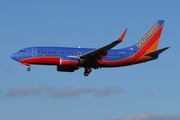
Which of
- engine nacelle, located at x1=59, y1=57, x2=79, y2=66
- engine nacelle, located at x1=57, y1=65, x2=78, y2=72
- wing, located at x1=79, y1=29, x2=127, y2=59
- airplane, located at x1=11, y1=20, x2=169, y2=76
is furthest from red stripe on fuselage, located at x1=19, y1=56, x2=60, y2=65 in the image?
wing, located at x1=79, y1=29, x2=127, y2=59

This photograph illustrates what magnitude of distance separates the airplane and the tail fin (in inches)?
6.3

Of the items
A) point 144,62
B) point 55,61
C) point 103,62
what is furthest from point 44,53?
point 144,62

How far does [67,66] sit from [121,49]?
10.2 m

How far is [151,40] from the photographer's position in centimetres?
9969

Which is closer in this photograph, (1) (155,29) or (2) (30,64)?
(2) (30,64)

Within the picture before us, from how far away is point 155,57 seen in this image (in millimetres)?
94500

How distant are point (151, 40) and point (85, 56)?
14.9m

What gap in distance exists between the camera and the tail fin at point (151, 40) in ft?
320

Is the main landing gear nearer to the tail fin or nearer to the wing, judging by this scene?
the wing

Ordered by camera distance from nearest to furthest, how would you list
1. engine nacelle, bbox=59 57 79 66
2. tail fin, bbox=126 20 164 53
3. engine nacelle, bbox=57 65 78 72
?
1. engine nacelle, bbox=59 57 79 66
2. engine nacelle, bbox=57 65 78 72
3. tail fin, bbox=126 20 164 53

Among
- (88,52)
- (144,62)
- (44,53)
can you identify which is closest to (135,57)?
(144,62)

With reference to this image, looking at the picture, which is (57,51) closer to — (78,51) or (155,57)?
(78,51)

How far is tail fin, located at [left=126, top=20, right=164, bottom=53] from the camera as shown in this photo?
320ft

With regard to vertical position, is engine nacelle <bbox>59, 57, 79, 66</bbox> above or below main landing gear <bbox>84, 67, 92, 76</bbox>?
above
